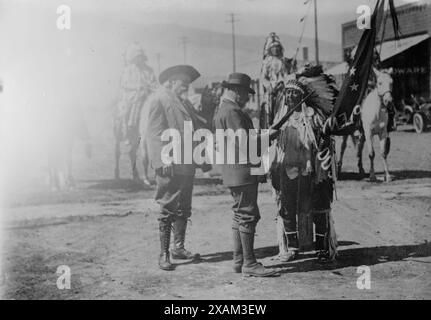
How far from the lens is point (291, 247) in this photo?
5.66 m

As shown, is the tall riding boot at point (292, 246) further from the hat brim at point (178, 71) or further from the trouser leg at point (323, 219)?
the hat brim at point (178, 71)

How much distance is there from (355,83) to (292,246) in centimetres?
182

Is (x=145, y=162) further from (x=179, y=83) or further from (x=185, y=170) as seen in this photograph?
(x=179, y=83)

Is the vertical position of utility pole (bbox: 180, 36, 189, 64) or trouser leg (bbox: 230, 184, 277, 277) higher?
utility pole (bbox: 180, 36, 189, 64)

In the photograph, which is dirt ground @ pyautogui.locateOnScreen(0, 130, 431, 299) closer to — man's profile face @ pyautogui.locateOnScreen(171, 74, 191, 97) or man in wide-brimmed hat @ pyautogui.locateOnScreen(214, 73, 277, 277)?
man in wide-brimmed hat @ pyautogui.locateOnScreen(214, 73, 277, 277)

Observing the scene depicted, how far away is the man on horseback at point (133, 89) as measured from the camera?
28.2ft

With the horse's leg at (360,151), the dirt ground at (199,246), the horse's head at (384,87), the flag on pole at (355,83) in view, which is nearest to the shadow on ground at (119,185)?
the dirt ground at (199,246)

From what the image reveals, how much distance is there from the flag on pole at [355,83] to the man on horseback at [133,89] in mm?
3500

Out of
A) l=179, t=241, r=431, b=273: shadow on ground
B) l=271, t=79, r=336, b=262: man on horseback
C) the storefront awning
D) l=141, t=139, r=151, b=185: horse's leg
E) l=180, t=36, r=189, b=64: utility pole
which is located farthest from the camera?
the storefront awning

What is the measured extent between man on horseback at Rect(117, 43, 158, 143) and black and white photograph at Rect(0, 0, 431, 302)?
0.05 metres

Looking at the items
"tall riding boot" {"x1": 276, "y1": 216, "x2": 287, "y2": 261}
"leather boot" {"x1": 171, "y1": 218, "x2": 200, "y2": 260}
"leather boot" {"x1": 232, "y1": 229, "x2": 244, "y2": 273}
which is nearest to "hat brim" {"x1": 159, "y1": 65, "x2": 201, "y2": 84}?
"leather boot" {"x1": 171, "y1": 218, "x2": 200, "y2": 260}

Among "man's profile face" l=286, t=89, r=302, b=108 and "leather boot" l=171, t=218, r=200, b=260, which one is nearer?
"man's profile face" l=286, t=89, r=302, b=108

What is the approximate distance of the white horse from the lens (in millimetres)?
9625

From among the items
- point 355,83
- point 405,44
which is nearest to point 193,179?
point 355,83
